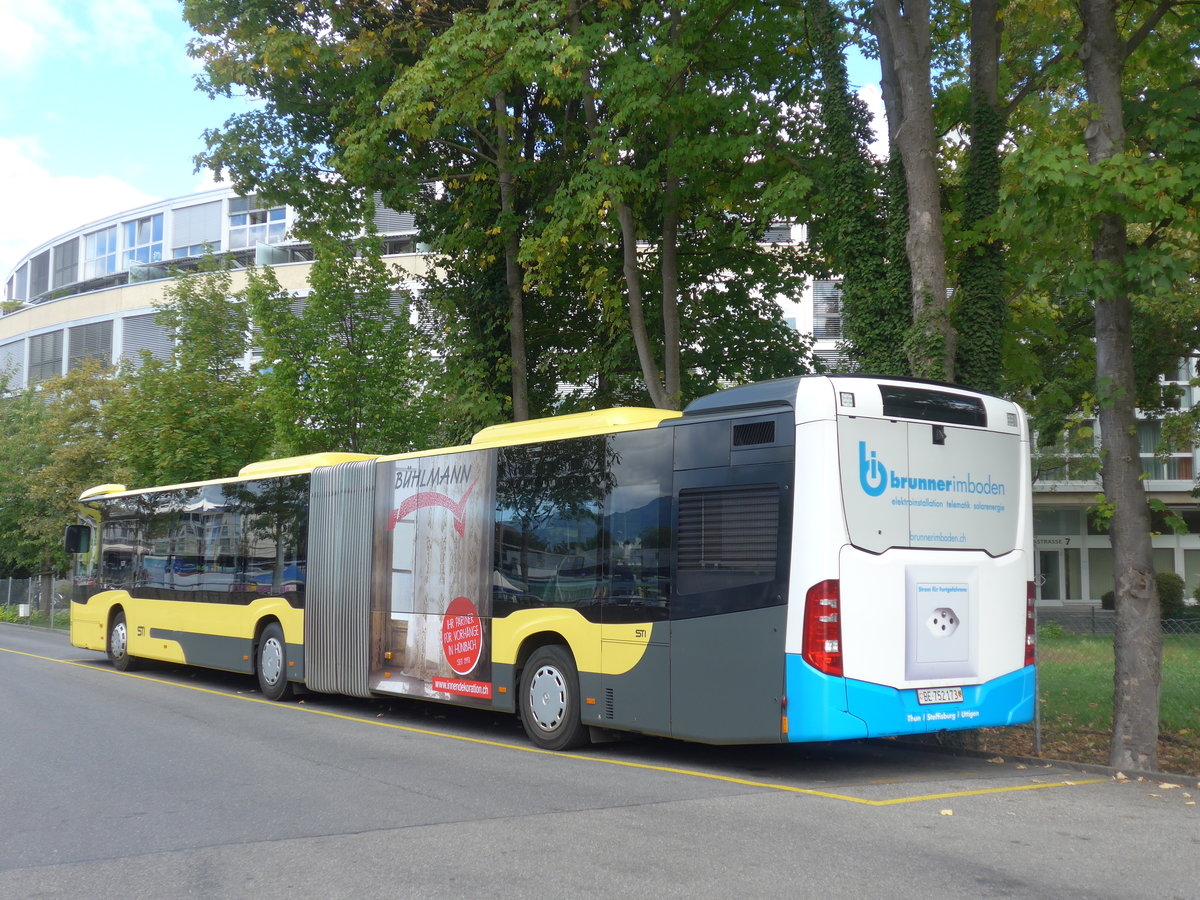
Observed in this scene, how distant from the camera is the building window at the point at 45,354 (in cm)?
6238

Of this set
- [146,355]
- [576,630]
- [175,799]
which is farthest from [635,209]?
[146,355]

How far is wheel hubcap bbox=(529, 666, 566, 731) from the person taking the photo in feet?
37.0

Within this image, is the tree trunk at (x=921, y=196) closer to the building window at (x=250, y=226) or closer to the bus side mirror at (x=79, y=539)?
the bus side mirror at (x=79, y=539)

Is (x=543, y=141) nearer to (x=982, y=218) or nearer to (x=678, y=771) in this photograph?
(x=982, y=218)

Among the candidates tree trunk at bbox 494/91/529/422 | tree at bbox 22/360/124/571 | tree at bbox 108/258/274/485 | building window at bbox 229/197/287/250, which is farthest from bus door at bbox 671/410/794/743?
building window at bbox 229/197/287/250

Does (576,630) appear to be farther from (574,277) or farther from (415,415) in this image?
(415,415)

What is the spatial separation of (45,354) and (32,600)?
22.1 metres

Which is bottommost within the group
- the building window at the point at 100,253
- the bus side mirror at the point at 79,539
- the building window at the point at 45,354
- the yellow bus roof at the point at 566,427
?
the bus side mirror at the point at 79,539

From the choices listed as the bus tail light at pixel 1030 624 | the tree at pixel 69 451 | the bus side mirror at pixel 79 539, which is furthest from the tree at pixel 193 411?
the bus tail light at pixel 1030 624

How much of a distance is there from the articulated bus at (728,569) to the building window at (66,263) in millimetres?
63179

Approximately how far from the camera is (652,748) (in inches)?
452

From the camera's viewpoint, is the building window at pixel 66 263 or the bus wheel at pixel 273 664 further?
the building window at pixel 66 263

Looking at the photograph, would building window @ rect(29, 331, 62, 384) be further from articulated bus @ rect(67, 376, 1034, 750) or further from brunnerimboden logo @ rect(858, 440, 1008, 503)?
brunnerimboden logo @ rect(858, 440, 1008, 503)

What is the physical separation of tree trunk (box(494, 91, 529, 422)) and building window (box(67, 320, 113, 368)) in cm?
4237
